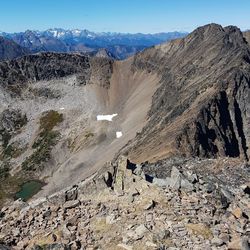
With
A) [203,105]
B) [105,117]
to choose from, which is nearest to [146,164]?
[203,105]

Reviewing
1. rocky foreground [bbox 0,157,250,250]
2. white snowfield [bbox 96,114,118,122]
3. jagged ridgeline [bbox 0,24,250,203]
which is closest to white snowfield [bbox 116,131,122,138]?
jagged ridgeline [bbox 0,24,250,203]

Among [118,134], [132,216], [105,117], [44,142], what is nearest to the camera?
[132,216]

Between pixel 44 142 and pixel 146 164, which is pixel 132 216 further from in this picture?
pixel 44 142

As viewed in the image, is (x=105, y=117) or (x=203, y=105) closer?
(x=203, y=105)

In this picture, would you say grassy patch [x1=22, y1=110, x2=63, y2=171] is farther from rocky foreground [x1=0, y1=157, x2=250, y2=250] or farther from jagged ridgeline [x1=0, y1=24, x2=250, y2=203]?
rocky foreground [x1=0, y1=157, x2=250, y2=250]

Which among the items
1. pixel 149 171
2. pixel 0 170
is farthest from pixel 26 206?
pixel 0 170

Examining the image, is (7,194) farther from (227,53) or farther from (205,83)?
(227,53)
